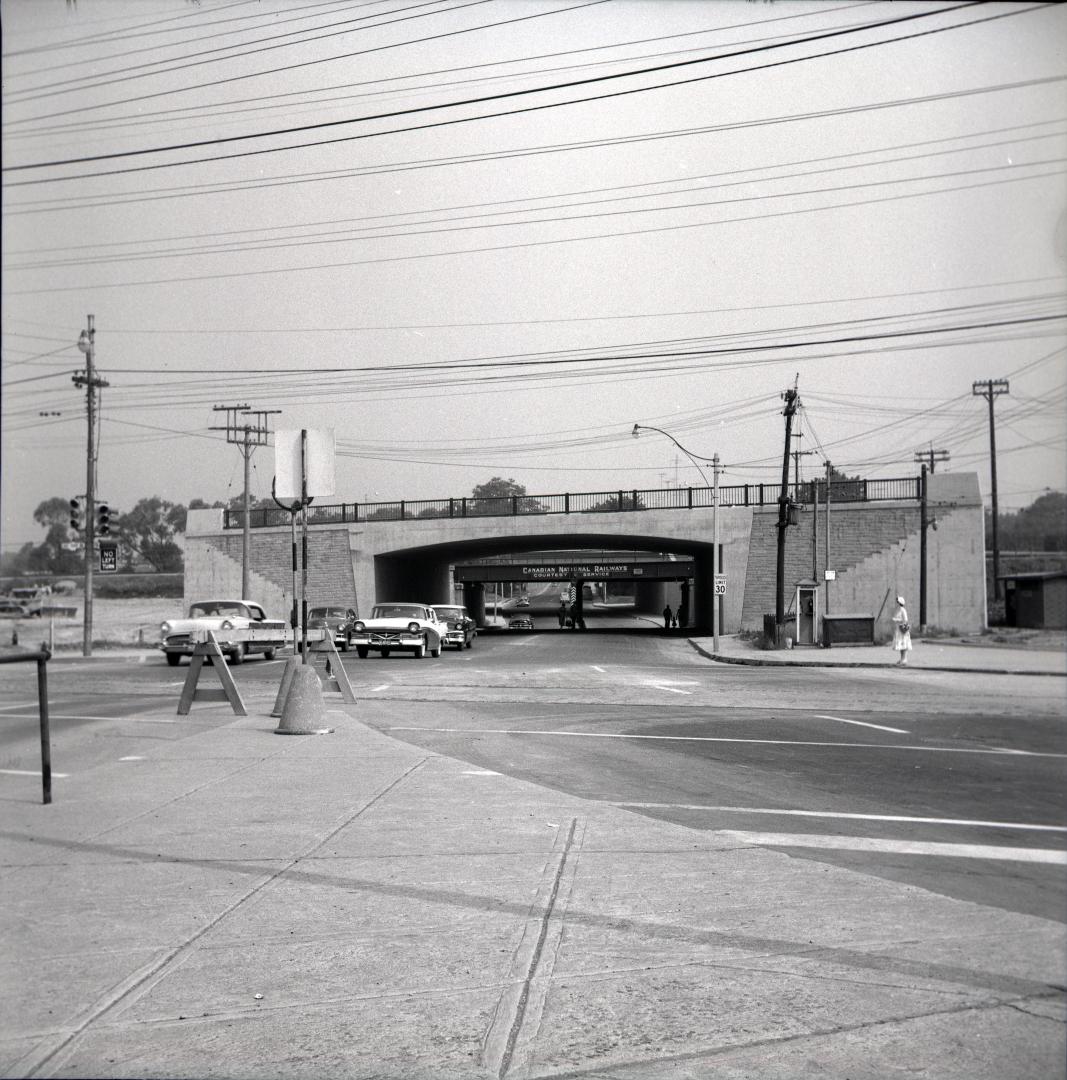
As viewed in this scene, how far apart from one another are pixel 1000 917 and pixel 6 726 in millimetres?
11976

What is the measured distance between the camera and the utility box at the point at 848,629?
3578 cm

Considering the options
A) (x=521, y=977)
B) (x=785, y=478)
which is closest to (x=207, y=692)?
(x=521, y=977)

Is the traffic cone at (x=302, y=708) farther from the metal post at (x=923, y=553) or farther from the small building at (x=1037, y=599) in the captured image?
the metal post at (x=923, y=553)

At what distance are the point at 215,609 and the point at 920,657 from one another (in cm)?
2028

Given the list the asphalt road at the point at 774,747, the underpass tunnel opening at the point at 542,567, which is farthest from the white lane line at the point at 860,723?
the underpass tunnel opening at the point at 542,567

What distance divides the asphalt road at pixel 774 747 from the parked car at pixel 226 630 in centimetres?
578

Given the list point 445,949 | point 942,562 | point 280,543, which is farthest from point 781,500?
point 445,949

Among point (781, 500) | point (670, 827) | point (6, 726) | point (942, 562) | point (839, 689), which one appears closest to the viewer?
point (670, 827)

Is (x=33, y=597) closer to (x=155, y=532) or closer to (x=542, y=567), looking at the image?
(x=155, y=532)

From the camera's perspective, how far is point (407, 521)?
5375 centimetres

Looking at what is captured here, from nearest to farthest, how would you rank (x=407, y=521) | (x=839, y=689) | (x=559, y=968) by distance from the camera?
(x=559, y=968), (x=839, y=689), (x=407, y=521)

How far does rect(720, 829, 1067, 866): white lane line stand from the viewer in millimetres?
6020

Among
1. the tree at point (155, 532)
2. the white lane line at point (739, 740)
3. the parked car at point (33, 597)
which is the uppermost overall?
the tree at point (155, 532)

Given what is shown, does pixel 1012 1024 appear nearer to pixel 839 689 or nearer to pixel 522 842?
pixel 522 842
